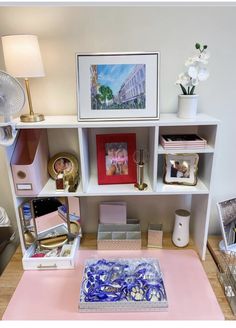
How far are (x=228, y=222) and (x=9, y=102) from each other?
4.04 feet

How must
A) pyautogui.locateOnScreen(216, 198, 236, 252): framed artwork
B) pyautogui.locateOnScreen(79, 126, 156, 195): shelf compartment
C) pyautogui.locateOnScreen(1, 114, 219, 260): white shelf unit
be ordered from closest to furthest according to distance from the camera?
pyautogui.locateOnScreen(1, 114, 219, 260): white shelf unit
pyautogui.locateOnScreen(79, 126, 156, 195): shelf compartment
pyautogui.locateOnScreen(216, 198, 236, 252): framed artwork

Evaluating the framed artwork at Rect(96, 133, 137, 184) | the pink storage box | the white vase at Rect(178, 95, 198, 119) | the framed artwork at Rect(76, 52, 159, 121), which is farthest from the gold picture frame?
the white vase at Rect(178, 95, 198, 119)

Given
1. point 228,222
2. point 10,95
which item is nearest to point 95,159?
point 10,95

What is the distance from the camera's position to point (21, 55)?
0.98 m

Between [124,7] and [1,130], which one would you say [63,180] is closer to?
[1,130]

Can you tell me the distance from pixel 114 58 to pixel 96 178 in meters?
0.60

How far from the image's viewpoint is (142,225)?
1.45m

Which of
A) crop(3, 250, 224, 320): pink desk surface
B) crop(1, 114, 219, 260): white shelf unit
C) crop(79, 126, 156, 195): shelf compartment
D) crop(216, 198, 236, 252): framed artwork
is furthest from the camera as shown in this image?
crop(216, 198, 236, 252): framed artwork

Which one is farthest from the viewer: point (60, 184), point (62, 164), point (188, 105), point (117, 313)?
point (62, 164)

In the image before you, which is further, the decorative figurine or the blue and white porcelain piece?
Result: the decorative figurine

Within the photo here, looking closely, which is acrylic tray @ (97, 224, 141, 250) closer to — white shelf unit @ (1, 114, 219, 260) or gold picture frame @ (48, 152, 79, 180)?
white shelf unit @ (1, 114, 219, 260)

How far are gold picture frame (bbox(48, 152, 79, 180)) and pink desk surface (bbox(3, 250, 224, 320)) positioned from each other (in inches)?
17.8

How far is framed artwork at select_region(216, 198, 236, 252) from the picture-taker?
1258 millimetres

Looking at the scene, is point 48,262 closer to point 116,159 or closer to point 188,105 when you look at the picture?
point 116,159
